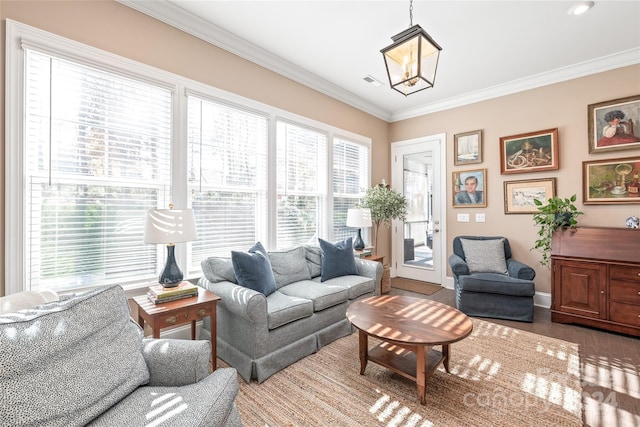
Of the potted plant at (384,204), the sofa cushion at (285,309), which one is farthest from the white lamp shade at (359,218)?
the sofa cushion at (285,309)

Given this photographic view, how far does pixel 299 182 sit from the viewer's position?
3812 millimetres

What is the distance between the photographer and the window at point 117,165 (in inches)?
76.3

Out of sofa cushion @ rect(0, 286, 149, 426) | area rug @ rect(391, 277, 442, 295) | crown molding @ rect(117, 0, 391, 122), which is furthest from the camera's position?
area rug @ rect(391, 277, 442, 295)

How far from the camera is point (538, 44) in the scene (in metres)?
3.11

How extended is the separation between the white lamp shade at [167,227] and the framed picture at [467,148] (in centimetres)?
414

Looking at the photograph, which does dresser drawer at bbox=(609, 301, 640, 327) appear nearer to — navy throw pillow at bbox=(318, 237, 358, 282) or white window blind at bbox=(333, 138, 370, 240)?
navy throw pillow at bbox=(318, 237, 358, 282)

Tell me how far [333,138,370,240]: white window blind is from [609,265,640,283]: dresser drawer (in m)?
2.97

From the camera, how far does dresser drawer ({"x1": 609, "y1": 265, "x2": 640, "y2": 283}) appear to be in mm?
2827

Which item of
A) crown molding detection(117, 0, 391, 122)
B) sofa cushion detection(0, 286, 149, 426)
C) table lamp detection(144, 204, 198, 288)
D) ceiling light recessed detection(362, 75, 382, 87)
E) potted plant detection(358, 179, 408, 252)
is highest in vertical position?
ceiling light recessed detection(362, 75, 382, 87)

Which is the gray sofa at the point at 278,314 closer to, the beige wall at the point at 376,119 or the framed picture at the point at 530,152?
the beige wall at the point at 376,119

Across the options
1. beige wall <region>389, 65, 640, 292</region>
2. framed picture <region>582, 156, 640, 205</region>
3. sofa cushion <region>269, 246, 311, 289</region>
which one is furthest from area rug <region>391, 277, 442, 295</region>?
framed picture <region>582, 156, 640, 205</region>

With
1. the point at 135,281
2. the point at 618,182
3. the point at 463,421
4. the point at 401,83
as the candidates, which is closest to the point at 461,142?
the point at 618,182

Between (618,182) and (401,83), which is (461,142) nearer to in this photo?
(618,182)

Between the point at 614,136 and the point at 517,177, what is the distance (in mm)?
1039
